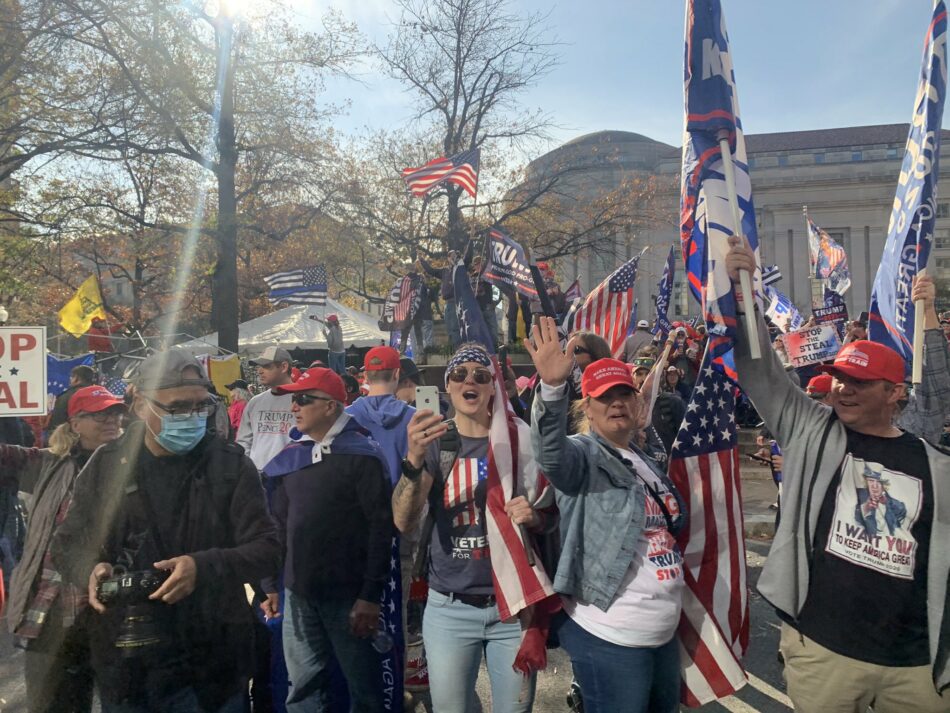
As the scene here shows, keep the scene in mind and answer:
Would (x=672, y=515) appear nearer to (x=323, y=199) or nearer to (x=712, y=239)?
(x=712, y=239)

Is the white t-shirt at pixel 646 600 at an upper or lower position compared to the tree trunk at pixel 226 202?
lower

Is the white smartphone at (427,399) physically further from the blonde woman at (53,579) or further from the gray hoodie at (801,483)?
the blonde woman at (53,579)

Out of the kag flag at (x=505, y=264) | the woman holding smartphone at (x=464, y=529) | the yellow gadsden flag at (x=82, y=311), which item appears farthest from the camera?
the yellow gadsden flag at (x=82, y=311)

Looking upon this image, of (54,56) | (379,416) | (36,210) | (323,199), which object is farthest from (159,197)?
(379,416)

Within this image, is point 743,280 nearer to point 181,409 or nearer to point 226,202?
point 181,409

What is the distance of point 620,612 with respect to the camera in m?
2.64

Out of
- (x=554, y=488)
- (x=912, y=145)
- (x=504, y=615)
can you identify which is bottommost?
(x=504, y=615)

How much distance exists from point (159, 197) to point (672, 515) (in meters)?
21.2

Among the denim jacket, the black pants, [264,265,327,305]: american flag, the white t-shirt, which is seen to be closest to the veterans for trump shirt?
the white t-shirt

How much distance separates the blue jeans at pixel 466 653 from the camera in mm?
3012

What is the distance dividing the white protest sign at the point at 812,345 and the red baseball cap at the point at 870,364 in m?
4.64

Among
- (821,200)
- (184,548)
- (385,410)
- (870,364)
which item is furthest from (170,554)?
(821,200)

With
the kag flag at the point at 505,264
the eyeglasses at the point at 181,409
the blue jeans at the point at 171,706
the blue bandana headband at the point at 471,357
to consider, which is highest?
the kag flag at the point at 505,264

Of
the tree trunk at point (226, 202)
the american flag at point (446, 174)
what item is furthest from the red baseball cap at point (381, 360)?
the tree trunk at point (226, 202)
